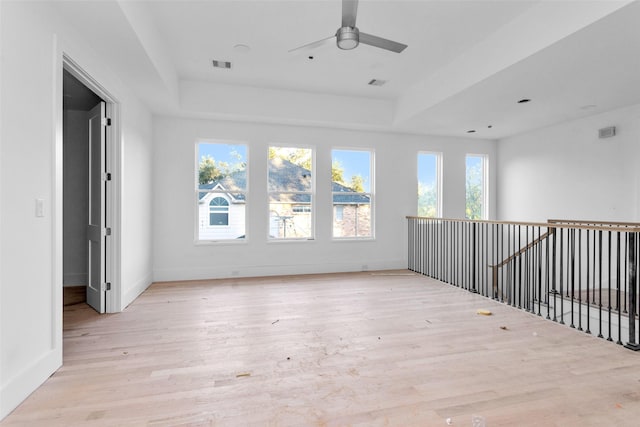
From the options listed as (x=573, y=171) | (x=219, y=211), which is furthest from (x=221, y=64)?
(x=573, y=171)

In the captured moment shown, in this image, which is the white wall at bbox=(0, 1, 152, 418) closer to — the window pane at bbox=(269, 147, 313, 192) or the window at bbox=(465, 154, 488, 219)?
the window pane at bbox=(269, 147, 313, 192)

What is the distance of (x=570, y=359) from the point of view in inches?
105

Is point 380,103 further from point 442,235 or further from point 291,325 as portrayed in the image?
point 291,325

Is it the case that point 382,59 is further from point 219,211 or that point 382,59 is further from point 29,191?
point 29,191

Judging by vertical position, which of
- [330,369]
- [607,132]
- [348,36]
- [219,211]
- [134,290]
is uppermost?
[348,36]

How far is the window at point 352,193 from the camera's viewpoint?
20.8 feet

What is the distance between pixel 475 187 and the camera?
718cm

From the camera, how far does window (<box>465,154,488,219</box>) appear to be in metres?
7.12

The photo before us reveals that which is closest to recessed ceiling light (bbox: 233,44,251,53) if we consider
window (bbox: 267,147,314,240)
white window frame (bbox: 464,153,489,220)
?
window (bbox: 267,147,314,240)

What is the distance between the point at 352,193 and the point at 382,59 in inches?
101

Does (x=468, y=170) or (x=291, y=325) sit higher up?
(x=468, y=170)

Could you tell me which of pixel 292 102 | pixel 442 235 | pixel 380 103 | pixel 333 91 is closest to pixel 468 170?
pixel 442 235

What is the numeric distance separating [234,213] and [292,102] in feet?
6.88

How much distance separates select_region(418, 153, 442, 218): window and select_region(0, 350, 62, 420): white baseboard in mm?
5943
